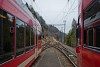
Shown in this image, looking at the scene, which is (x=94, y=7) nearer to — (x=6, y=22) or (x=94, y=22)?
(x=94, y=22)

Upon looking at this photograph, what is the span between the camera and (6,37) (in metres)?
7.33

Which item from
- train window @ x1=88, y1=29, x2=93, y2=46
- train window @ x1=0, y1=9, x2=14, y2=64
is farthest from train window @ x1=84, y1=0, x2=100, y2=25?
train window @ x1=0, y1=9, x2=14, y2=64

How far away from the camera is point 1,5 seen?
661cm

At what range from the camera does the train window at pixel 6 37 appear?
22.1ft

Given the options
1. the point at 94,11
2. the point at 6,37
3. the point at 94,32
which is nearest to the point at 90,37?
the point at 94,32

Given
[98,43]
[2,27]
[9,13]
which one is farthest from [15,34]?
[98,43]

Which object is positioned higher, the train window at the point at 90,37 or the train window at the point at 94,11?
the train window at the point at 94,11

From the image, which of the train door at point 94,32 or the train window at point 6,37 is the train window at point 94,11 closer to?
the train door at point 94,32

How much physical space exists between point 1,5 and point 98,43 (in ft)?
8.83

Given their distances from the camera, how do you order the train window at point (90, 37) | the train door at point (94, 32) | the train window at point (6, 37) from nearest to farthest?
the train door at point (94, 32), the train window at point (90, 37), the train window at point (6, 37)

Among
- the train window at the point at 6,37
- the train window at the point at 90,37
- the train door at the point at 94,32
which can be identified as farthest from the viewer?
the train window at the point at 6,37

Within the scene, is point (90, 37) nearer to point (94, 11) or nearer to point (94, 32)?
point (94, 32)

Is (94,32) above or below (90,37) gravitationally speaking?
above

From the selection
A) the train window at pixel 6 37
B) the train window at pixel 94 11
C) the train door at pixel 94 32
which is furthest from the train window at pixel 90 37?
the train window at pixel 6 37
